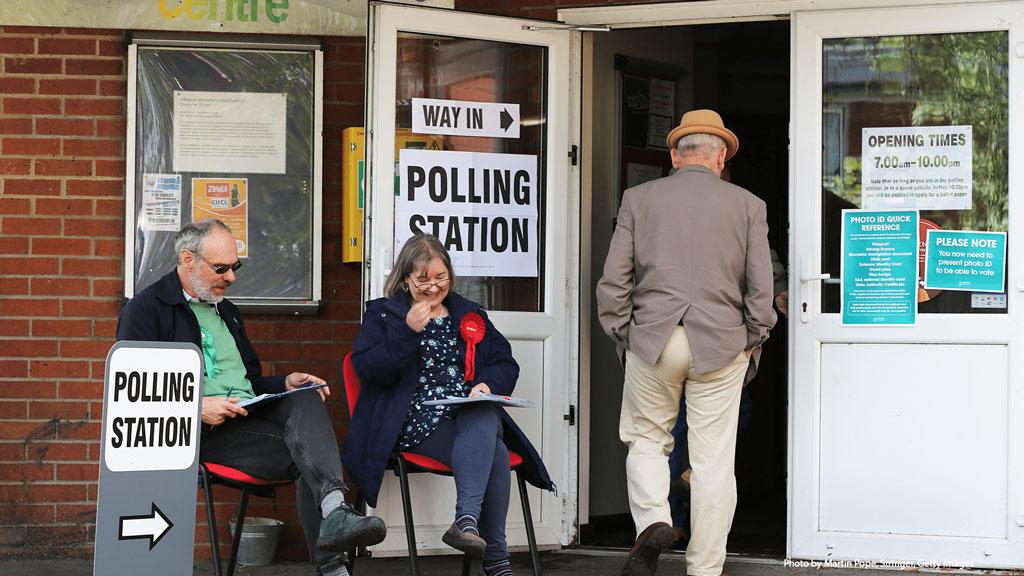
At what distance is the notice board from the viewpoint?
5.82 metres

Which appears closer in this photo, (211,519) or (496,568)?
(211,519)

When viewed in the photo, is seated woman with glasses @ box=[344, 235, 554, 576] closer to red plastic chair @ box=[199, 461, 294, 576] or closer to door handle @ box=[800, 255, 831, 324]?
red plastic chair @ box=[199, 461, 294, 576]

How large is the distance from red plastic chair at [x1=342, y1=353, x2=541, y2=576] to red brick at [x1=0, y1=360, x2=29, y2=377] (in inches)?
62.8

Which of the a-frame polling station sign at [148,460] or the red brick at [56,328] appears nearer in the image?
the a-frame polling station sign at [148,460]

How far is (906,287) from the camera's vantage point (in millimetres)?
5387

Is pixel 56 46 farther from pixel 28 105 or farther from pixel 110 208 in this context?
pixel 110 208

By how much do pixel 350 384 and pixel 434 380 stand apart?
0.33m

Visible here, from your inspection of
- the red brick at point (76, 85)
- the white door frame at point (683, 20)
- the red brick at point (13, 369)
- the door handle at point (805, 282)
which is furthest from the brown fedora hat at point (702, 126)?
the red brick at point (13, 369)

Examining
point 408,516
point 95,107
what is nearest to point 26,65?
point 95,107

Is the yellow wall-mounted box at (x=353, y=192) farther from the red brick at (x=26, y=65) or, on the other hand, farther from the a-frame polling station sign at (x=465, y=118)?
the red brick at (x=26, y=65)

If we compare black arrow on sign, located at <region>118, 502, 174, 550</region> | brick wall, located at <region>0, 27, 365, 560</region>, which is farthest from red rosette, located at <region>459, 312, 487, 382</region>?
black arrow on sign, located at <region>118, 502, 174, 550</region>

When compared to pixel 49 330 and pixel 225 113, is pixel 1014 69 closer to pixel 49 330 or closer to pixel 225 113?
pixel 225 113

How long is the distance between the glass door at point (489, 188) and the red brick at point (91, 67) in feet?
3.91

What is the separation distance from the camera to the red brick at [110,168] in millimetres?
5809
